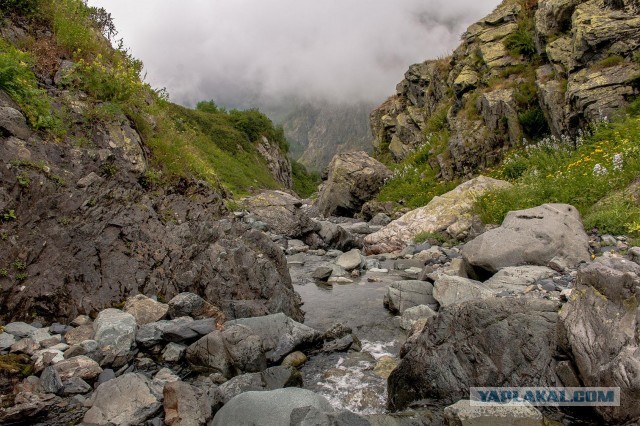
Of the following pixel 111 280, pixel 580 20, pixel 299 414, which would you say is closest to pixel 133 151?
pixel 111 280

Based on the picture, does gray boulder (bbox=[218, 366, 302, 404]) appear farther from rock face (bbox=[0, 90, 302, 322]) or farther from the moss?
the moss

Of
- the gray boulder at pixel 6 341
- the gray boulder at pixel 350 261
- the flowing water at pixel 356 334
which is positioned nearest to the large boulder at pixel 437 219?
the gray boulder at pixel 350 261

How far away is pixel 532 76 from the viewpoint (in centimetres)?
2345

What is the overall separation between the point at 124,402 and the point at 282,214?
21.7 m

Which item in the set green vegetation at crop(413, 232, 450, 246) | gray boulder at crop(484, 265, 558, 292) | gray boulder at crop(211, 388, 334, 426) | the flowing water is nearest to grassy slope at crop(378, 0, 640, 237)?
green vegetation at crop(413, 232, 450, 246)

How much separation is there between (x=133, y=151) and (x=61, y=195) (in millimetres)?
2650

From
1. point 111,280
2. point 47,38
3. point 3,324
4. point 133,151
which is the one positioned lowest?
point 3,324

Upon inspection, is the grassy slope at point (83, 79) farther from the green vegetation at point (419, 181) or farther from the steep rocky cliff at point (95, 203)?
the green vegetation at point (419, 181)

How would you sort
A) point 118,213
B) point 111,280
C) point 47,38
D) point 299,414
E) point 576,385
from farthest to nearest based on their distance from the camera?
point 47,38, point 118,213, point 111,280, point 576,385, point 299,414

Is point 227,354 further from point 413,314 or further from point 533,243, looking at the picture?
point 533,243

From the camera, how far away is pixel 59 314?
7.12 meters

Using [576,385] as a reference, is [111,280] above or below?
above

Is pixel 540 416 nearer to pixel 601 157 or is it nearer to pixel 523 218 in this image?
pixel 523 218

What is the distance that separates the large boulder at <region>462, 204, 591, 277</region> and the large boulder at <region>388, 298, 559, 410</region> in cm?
453
